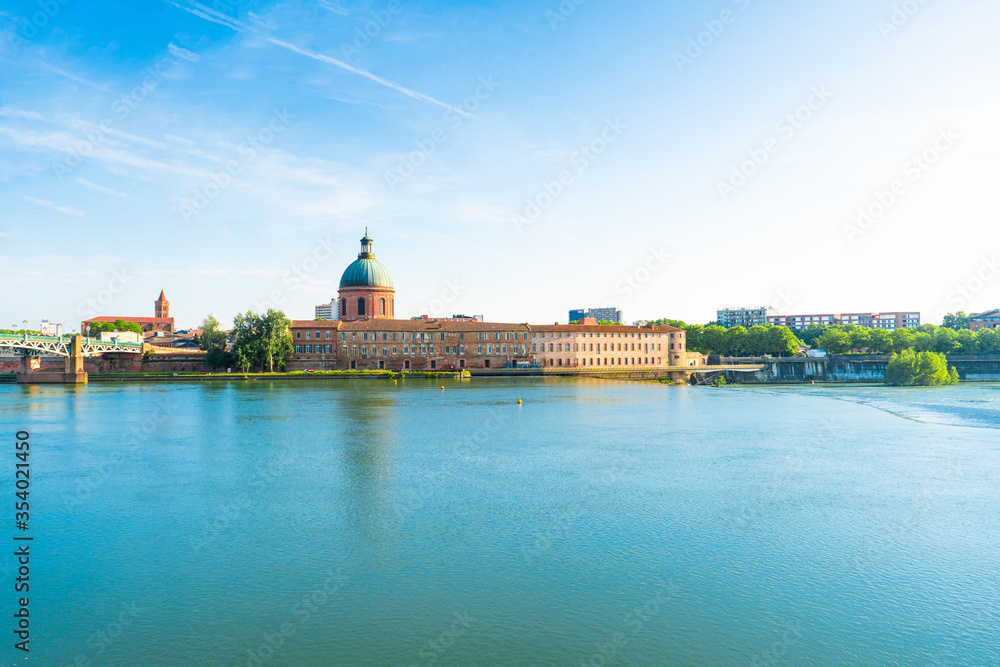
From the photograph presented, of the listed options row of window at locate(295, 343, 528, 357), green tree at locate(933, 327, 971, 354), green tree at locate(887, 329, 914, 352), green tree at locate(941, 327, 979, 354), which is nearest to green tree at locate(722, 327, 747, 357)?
green tree at locate(887, 329, 914, 352)

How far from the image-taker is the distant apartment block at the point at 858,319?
179 m

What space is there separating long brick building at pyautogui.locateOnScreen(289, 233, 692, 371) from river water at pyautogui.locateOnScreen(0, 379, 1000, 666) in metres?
56.1

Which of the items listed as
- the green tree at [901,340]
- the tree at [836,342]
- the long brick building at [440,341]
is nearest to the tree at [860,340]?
the tree at [836,342]

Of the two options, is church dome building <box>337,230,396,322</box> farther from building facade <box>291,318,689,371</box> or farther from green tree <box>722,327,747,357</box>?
green tree <box>722,327,747,357</box>

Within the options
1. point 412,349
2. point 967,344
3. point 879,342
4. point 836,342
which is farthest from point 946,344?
point 412,349

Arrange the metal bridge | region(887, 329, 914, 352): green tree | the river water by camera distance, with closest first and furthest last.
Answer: the river water → the metal bridge → region(887, 329, 914, 352): green tree

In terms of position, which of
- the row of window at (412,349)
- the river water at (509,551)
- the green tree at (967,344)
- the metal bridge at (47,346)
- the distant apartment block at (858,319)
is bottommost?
the river water at (509,551)

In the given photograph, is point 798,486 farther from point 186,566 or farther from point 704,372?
point 704,372

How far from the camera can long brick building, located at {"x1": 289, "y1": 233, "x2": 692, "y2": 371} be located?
85.4 metres

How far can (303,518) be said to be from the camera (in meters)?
16.1

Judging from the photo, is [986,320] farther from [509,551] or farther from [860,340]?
[509,551]

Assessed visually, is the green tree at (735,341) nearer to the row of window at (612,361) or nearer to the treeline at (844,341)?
the treeline at (844,341)

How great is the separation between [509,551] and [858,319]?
199 m

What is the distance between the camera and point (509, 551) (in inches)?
534
